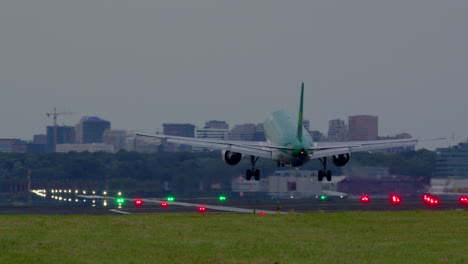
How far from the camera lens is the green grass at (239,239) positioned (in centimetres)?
3553

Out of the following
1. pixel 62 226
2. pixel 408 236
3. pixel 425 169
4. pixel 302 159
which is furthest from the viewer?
pixel 425 169

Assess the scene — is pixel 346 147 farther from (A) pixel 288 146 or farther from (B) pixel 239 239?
(B) pixel 239 239

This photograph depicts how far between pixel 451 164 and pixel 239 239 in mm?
128875

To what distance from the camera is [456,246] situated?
40.0 metres

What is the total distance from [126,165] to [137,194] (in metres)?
11.0

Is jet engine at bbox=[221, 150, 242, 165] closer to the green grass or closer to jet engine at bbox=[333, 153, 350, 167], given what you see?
jet engine at bbox=[333, 153, 350, 167]

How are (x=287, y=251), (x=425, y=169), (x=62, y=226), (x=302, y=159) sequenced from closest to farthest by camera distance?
(x=287, y=251) < (x=62, y=226) < (x=302, y=159) < (x=425, y=169)

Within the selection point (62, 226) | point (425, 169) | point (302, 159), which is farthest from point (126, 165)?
point (62, 226)

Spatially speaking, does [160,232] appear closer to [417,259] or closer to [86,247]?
[86,247]

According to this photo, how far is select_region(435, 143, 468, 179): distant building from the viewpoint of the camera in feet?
493

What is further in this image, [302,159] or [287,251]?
[302,159]

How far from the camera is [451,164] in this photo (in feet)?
543

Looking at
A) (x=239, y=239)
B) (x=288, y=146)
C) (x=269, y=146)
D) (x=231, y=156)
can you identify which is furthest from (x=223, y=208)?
(x=239, y=239)

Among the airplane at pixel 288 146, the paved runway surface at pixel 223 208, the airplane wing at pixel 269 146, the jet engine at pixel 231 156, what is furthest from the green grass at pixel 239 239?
the jet engine at pixel 231 156
